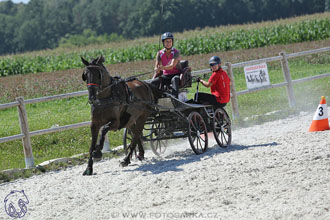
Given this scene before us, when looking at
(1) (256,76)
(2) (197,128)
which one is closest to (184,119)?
(2) (197,128)

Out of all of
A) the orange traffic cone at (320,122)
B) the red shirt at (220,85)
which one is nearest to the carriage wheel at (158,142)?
the red shirt at (220,85)

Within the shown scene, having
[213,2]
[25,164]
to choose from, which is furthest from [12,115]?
[213,2]

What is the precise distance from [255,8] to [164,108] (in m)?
71.5

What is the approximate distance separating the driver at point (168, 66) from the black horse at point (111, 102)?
1.35 ft

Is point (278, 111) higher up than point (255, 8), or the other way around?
point (255, 8)

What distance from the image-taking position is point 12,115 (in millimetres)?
18297

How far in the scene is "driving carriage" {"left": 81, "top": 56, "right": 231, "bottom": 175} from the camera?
862 centimetres

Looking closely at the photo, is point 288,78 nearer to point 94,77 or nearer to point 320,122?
point 320,122

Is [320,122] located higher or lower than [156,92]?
lower

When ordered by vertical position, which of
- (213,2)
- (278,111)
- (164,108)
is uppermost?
(213,2)

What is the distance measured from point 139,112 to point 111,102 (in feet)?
2.70

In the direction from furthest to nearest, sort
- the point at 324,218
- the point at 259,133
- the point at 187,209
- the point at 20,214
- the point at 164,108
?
the point at 259,133, the point at 164,108, the point at 20,214, the point at 187,209, the point at 324,218

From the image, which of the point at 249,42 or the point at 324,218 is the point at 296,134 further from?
the point at 249,42

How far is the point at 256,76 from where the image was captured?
14.6m
